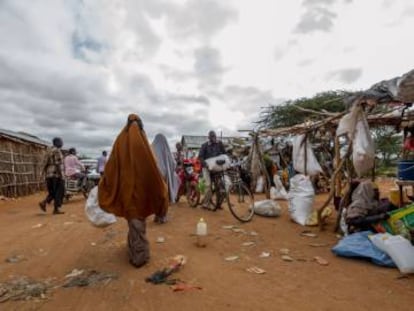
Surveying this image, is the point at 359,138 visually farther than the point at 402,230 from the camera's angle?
Yes

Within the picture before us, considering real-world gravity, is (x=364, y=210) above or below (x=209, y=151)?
below

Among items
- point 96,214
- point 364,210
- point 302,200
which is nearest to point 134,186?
point 96,214

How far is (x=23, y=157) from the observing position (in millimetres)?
15125

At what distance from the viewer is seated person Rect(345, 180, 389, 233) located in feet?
15.3

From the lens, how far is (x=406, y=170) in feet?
16.6

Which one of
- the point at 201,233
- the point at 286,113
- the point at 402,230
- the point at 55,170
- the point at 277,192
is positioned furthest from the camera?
the point at 286,113

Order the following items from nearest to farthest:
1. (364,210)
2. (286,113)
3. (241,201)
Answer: (364,210)
(241,201)
(286,113)

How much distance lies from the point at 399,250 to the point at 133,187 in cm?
322

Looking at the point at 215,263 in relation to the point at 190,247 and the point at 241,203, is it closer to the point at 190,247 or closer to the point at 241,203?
the point at 190,247

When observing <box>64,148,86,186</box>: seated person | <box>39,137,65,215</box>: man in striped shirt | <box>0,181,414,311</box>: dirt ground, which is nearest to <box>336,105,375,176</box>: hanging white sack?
<box>0,181,414,311</box>: dirt ground

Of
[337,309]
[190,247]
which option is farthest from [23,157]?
[337,309]

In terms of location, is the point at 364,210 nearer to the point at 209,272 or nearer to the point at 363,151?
the point at 363,151

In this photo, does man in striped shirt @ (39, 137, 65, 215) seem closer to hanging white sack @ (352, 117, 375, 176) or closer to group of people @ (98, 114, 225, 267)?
group of people @ (98, 114, 225, 267)

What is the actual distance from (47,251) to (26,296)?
1637 millimetres
